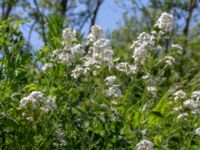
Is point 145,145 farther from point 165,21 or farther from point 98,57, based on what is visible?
point 165,21

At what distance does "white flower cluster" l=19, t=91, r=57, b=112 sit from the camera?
2.77m

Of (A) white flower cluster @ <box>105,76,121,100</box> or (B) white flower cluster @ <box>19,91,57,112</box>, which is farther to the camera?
(A) white flower cluster @ <box>105,76,121,100</box>

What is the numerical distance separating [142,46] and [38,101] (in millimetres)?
651

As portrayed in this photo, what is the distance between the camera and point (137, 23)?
23.5 meters

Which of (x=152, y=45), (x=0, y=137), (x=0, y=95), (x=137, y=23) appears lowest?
(x=0, y=137)

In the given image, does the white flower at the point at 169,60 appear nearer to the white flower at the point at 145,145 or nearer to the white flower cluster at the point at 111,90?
the white flower cluster at the point at 111,90

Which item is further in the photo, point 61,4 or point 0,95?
point 61,4

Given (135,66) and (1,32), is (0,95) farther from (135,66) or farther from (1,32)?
(135,66)

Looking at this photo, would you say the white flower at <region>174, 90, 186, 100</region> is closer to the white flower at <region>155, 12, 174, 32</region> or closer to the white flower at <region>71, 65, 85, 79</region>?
the white flower at <region>155, 12, 174, 32</region>

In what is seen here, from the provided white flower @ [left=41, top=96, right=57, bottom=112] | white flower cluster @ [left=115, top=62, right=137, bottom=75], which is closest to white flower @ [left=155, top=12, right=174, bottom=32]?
white flower cluster @ [left=115, top=62, right=137, bottom=75]

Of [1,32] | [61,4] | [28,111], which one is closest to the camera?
[28,111]

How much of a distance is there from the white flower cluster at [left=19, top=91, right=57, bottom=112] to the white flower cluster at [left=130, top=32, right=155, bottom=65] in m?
0.53

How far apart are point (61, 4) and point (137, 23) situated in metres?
3.23

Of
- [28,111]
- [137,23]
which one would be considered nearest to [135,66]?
[28,111]
